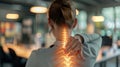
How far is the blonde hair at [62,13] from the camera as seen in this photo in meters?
0.75

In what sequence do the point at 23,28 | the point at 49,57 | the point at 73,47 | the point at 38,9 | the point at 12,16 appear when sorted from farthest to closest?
the point at 38,9 → the point at 23,28 → the point at 12,16 → the point at 49,57 → the point at 73,47

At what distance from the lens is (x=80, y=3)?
3266mm

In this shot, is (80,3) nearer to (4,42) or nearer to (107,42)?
(107,42)

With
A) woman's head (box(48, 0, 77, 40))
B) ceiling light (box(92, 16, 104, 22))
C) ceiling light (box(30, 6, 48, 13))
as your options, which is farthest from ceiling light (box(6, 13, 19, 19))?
ceiling light (box(92, 16, 104, 22))

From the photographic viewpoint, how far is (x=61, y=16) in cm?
75

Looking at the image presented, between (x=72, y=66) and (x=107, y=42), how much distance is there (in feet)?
11.2

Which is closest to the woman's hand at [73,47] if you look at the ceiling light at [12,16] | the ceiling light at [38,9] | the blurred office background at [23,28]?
the blurred office background at [23,28]

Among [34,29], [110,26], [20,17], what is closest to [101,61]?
[110,26]

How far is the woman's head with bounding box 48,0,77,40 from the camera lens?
75 cm

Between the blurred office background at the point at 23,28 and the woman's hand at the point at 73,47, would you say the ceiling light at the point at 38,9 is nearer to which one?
the blurred office background at the point at 23,28

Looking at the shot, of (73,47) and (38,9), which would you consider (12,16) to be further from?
(73,47)

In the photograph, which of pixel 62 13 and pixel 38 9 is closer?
pixel 62 13

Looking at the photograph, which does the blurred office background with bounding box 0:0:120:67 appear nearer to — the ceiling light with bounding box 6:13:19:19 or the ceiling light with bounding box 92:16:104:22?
the ceiling light with bounding box 6:13:19:19

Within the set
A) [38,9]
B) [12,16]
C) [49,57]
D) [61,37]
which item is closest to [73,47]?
[61,37]
